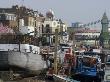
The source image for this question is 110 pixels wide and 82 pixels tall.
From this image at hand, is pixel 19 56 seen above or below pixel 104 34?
below

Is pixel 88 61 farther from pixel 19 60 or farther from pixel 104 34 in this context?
pixel 104 34

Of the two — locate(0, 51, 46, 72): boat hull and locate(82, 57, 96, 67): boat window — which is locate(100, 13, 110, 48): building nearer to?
locate(0, 51, 46, 72): boat hull

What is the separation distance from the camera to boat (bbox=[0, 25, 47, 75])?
30.2 metres

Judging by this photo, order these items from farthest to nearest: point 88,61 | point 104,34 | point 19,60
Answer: point 104,34, point 19,60, point 88,61

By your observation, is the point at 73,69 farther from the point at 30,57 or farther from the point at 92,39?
the point at 92,39

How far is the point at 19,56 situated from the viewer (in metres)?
30.6

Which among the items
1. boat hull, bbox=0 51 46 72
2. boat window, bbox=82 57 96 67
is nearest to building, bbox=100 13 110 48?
boat hull, bbox=0 51 46 72

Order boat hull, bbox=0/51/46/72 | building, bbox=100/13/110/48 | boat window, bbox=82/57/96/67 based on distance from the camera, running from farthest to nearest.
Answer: building, bbox=100/13/110/48
boat hull, bbox=0/51/46/72
boat window, bbox=82/57/96/67

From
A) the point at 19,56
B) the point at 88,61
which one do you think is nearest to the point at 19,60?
the point at 19,56

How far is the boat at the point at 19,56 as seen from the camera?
30172 mm

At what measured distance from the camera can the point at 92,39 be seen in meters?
131

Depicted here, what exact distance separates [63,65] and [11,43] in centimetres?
480

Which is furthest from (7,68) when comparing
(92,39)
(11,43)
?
(92,39)

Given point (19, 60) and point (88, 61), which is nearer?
point (88, 61)
